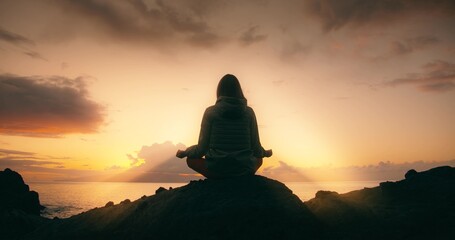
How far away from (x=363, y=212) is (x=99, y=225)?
8.21 m

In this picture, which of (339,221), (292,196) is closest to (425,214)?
(339,221)

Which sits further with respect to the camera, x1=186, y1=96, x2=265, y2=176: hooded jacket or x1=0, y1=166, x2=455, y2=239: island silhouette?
x1=186, y1=96, x2=265, y2=176: hooded jacket

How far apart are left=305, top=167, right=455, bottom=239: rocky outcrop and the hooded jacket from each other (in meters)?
2.94

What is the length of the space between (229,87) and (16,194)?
62.4 meters

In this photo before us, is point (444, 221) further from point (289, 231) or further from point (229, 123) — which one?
point (229, 123)

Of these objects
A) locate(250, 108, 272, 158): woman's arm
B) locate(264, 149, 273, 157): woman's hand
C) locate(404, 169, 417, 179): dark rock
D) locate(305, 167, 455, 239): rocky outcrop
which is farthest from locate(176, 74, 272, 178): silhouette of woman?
locate(404, 169, 417, 179): dark rock

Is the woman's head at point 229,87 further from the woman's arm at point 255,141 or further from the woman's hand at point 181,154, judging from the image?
the woman's hand at point 181,154

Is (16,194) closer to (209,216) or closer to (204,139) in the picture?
(204,139)

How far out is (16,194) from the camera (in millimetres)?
56750

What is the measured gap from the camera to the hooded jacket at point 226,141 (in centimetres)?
973

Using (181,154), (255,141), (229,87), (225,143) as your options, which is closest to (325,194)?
(255,141)

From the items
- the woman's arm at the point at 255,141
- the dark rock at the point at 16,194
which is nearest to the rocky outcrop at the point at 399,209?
the woman's arm at the point at 255,141

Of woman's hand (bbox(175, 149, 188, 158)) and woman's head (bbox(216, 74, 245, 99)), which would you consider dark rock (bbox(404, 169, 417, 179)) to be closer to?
woman's head (bbox(216, 74, 245, 99))

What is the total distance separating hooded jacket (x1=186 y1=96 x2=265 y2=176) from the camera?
9.73 m
